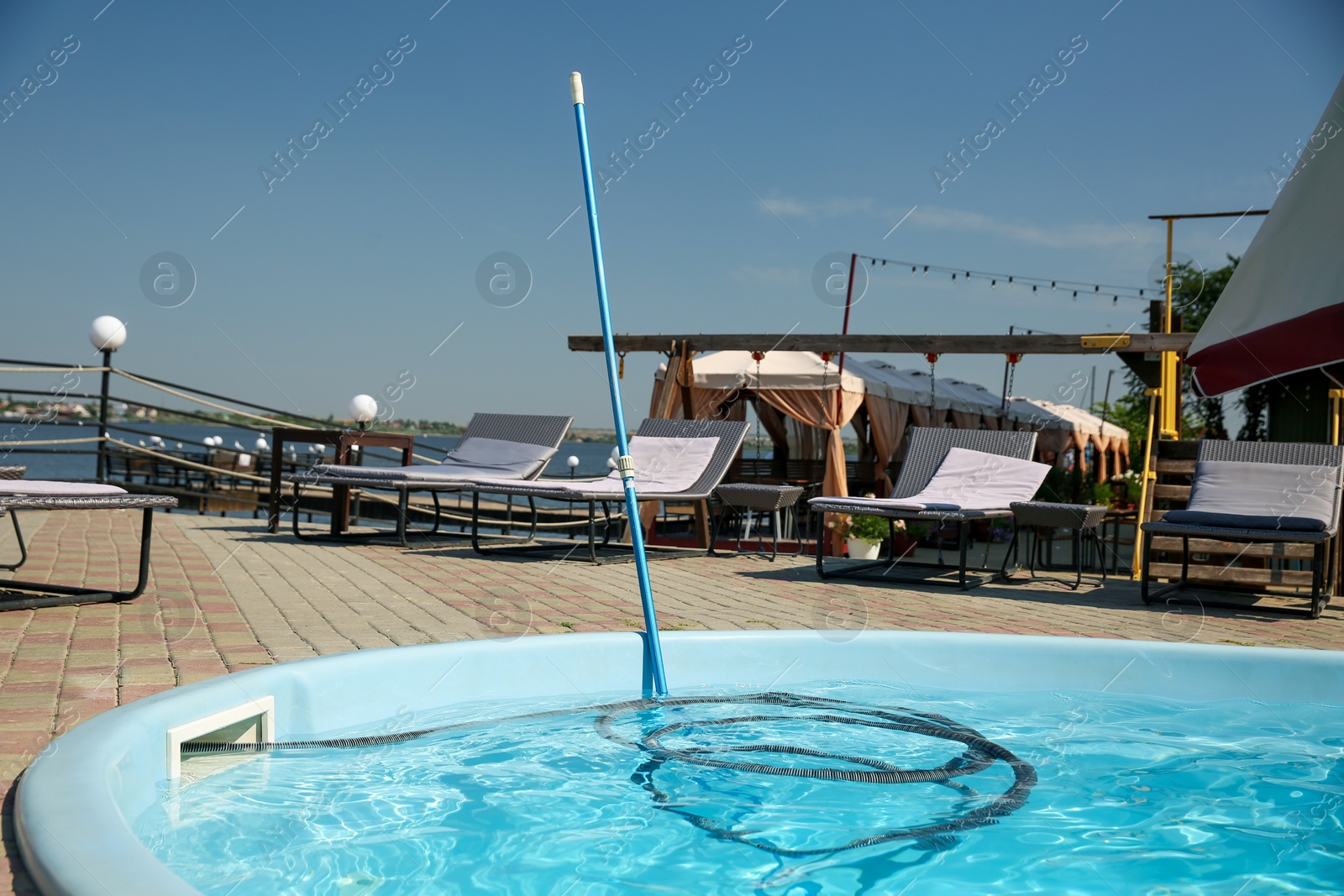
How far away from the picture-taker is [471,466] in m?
7.31

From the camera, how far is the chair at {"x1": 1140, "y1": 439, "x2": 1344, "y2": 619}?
16.3 feet

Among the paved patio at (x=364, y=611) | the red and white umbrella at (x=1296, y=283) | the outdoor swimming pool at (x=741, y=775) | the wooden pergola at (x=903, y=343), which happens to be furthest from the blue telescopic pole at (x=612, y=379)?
the wooden pergola at (x=903, y=343)

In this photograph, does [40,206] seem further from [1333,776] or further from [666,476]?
[1333,776]

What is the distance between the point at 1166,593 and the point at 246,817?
5203mm

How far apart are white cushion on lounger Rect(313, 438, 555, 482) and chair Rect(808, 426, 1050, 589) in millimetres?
2159

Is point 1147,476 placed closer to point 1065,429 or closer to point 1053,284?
point 1053,284

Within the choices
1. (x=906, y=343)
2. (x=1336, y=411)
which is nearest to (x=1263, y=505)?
(x=1336, y=411)

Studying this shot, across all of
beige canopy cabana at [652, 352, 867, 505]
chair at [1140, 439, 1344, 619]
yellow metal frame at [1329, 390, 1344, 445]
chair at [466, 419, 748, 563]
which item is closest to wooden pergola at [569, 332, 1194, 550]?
chair at [466, 419, 748, 563]

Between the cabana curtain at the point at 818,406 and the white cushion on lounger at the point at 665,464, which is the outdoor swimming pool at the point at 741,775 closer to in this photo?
the white cushion on lounger at the point at 665,464

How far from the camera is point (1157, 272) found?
12023 millimetres

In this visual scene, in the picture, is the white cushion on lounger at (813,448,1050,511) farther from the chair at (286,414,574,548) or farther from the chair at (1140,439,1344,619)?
the chair at (286,414,574,548)

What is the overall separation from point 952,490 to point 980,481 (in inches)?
8.1

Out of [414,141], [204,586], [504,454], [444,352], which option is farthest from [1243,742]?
[414,141]

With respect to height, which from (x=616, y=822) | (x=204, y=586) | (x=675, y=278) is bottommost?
(x=616, y=822)
